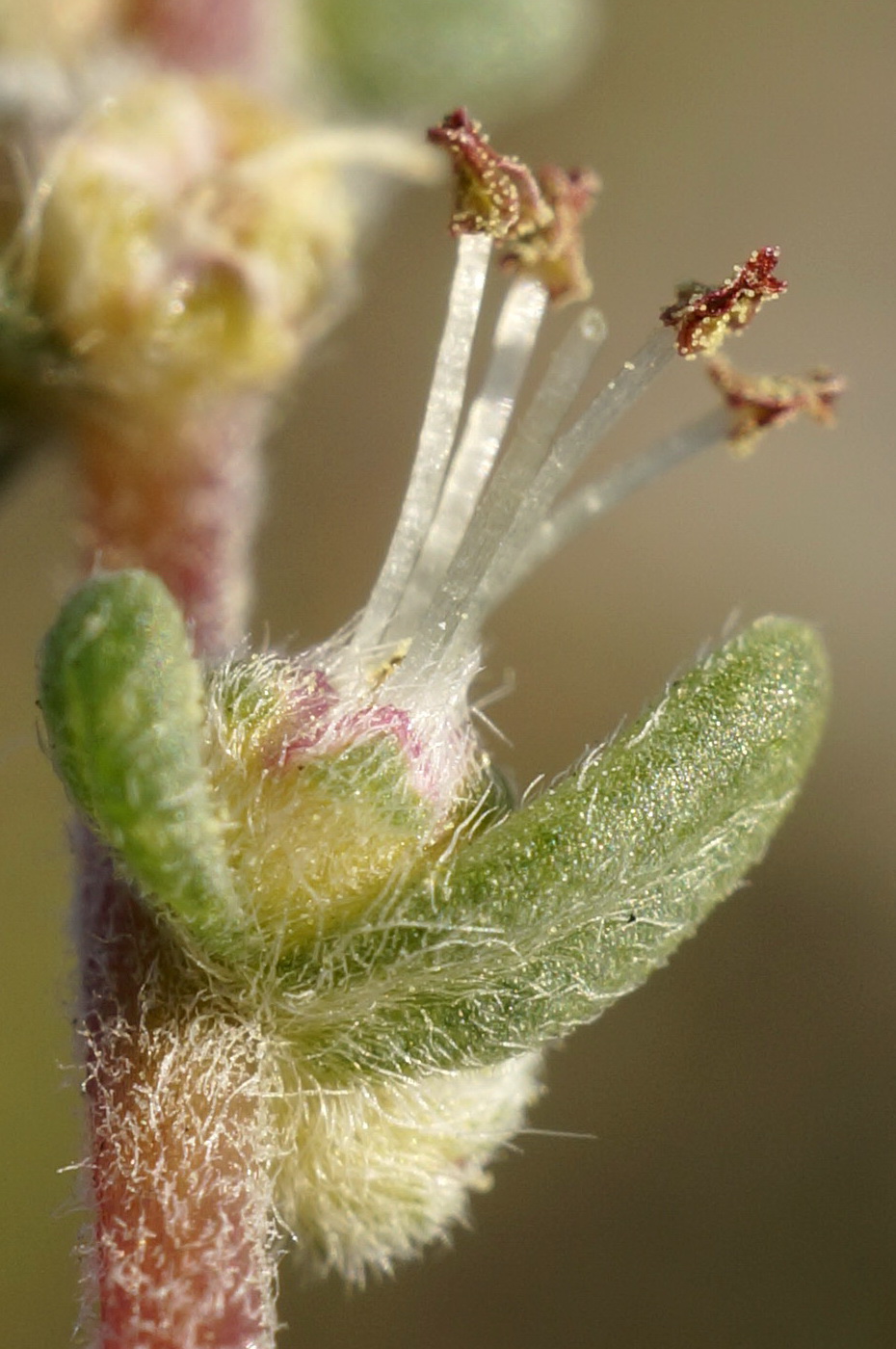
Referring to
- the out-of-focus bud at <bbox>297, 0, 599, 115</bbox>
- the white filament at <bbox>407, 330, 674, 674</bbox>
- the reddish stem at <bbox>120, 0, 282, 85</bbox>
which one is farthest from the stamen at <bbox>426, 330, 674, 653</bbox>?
the out-of-focus bud at <bbox>297, 0, 599, 115</bbox>

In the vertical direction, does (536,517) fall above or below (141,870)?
above

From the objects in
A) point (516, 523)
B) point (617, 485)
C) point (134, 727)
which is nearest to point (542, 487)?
point (516, 523)

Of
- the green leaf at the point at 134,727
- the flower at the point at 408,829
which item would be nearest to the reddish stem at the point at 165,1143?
the flower at the point at 408,829

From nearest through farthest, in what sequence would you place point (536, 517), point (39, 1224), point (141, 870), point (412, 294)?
1. point (141, 870)
2. point (536, 517)
3. point (39, 1224)
4. point (412, 294)

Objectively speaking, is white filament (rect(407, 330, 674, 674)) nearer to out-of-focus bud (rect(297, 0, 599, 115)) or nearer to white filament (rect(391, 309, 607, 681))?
white filament (rect(391, 309, 607, 681))

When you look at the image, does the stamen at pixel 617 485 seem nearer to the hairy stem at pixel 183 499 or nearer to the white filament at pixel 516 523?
the white filament at pixel 516 523

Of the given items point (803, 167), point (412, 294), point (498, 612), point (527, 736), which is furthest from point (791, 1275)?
point (803, 167)

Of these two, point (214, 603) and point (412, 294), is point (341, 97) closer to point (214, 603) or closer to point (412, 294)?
point (214, 603)
